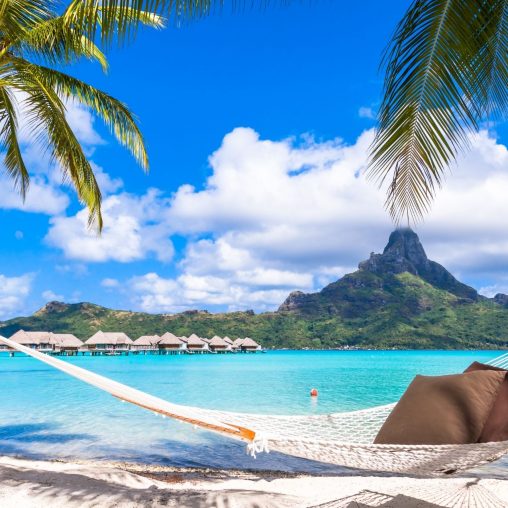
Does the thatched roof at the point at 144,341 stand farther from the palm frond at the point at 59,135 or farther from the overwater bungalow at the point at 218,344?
the palm frond at the point at 59,135

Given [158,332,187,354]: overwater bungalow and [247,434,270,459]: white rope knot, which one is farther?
[158,332,187,354]: overwater bungalow

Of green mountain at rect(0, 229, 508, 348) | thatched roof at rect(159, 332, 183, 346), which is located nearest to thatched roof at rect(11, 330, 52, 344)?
thatched roof at rect(159, 332, 183, 346)

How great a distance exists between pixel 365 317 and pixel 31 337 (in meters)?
33.3

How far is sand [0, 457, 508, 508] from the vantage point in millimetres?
2111

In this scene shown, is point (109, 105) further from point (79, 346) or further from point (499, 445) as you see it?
point (79, 346)

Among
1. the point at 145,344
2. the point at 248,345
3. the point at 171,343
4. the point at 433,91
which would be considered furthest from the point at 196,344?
the point at 433,91

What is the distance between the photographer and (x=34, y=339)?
28.2m

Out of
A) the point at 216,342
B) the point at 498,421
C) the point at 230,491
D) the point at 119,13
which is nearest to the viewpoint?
the point at 119,13

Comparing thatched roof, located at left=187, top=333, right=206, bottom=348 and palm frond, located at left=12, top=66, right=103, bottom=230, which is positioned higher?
palm frond, located at left=12, top=66, right=103, bottom=230

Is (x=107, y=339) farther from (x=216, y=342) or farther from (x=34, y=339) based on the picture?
(x=216, y=342)

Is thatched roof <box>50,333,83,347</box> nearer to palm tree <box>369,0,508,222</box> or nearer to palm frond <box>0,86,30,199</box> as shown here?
palm frond <box>0,86,30,199</box>

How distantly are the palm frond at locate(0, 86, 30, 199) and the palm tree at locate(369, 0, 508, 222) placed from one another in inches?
111

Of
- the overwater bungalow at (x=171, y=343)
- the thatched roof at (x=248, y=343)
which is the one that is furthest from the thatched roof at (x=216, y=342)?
the thatched roof at (x=248, y=343)

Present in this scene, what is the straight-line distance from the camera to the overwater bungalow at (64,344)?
29.6 m
